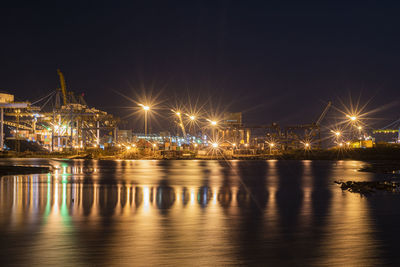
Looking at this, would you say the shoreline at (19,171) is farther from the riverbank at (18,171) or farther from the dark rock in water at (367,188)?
the dark rock in water at (367,188)

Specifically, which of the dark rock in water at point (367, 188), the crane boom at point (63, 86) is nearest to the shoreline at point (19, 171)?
the dark rock in water at point (367, 188)

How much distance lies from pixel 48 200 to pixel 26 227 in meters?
5.72

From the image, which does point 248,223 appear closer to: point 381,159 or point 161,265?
point 161,265

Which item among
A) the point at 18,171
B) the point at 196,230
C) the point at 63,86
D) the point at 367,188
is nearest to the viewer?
the point at 196,230

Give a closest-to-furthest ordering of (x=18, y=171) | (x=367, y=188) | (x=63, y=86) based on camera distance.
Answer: (x=367, y=188)
(x=18, y=171)
(x=63, y=86)

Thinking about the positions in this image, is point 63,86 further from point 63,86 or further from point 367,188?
point 367,188

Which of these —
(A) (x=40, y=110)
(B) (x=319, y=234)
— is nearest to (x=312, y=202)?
(B) (x=319, y=234)

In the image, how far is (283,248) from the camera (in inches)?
336

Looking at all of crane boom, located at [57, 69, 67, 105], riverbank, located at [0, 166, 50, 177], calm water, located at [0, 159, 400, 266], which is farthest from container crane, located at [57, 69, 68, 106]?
calm water, located at [0, 159, 400, 266]

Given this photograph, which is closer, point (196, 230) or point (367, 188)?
point (196, 230)

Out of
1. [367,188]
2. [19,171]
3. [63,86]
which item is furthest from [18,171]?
[63,86]

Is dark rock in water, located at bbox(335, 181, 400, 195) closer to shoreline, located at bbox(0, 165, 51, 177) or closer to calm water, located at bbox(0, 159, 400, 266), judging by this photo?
calm water, located at bbox(0, 159, 400, 266)

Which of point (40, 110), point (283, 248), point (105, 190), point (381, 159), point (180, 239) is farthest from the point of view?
point (40, 110)

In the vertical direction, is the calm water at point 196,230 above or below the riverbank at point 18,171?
below
